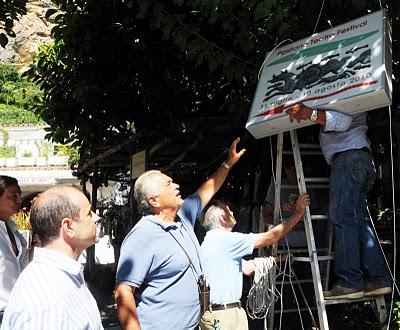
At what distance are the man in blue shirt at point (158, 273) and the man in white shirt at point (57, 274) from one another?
91 centimetres

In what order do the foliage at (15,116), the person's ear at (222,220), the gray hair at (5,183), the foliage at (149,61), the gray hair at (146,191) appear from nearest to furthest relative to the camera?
the gray hair at (146,191) → the gray hair at (5,183) → the person's ear at (222,220) → the foliage at (149,61) → the foliage at (15,116)

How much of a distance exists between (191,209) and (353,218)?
3.63ft

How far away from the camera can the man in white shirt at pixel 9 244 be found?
3525mm

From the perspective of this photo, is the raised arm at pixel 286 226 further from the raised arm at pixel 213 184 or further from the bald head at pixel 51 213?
the bald head at pixel 51 213

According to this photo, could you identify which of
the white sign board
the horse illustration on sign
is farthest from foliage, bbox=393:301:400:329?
the horse illustration on sign

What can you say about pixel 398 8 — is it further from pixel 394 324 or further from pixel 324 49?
pixel 394 324

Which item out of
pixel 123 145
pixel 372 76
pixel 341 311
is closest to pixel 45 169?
pixel 123 145

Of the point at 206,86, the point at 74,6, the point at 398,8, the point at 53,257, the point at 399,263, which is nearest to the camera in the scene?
the point at 53,257

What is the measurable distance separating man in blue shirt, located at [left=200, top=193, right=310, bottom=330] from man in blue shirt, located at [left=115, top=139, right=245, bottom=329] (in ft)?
2.19

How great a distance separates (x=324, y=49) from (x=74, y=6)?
4.03m

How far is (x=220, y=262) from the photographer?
402 centimetres

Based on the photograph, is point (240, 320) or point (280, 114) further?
point (240, 320)

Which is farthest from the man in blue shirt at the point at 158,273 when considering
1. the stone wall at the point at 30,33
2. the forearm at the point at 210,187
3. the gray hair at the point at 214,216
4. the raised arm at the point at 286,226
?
the stone wall at the point at 30,33

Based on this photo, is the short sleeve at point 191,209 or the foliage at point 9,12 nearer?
the short sleeve at point 191,209
